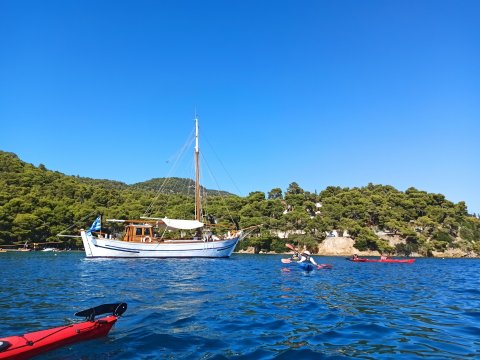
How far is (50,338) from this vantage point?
7.68 metres

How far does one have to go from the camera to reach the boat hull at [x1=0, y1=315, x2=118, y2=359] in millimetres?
6970

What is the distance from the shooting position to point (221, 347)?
8.31 m

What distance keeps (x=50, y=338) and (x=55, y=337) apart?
0.36ft

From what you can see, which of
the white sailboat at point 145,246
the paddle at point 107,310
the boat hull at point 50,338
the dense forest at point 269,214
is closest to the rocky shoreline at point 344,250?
the dense forest at point 269,214

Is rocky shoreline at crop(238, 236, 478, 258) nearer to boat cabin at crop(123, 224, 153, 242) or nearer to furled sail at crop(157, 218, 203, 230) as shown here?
furled sail at crop(157, 218, 203, 230)

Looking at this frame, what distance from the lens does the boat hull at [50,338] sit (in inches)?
274

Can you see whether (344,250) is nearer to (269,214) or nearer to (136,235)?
(269,214)

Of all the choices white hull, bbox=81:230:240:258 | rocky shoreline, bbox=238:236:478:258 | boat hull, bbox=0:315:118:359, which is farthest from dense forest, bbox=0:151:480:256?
boat hull, bbox=0:315:118:359

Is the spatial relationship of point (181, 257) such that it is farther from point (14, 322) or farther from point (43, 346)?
point (43, 346)

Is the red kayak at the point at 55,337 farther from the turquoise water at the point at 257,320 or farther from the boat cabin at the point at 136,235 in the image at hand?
the boat cabin at the point at 136,235

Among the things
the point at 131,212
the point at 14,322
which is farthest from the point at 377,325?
the point at 131,212

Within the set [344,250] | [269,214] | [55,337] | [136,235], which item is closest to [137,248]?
[136,235]

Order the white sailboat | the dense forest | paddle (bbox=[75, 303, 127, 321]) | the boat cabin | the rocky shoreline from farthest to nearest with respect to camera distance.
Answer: the rocky shoreline < the dense forest < the boat cabin < the white sailboat < paddle (bbox=[75, 303, 127, 321])

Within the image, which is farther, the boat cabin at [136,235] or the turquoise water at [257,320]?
the boat cabin at [136,235]
